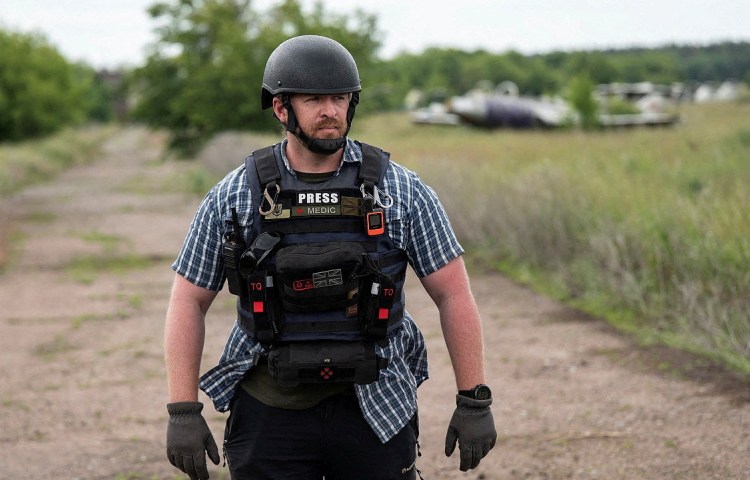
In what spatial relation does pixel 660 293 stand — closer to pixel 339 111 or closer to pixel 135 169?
pixel 339 111

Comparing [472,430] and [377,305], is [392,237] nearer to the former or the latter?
[377,305]

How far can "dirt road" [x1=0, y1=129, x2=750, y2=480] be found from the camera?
202 inches

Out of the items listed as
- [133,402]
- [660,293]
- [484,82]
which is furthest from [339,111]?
[484,82]

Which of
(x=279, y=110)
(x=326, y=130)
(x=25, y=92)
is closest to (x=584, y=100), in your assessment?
(x=25, y=92)

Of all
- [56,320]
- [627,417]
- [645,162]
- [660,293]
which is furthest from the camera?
[645,162]

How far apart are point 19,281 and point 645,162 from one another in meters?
9.52

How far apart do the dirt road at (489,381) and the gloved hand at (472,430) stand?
86.0 inches

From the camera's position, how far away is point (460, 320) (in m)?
2.84

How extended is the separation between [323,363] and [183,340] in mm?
429

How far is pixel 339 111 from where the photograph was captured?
112 inches

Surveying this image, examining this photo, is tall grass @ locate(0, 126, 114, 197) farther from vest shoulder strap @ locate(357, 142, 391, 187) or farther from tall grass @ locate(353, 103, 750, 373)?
vest shoulder strap @ locate(357, 142, 391, 187)

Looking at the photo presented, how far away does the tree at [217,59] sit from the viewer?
29.1m

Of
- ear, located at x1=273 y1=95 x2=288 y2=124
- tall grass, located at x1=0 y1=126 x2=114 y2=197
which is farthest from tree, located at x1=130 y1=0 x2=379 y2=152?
ear, located at x1=273 y1=95 x2=288 y2=124

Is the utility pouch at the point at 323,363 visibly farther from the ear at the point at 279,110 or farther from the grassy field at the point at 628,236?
the grassy field at the point at 628,236
